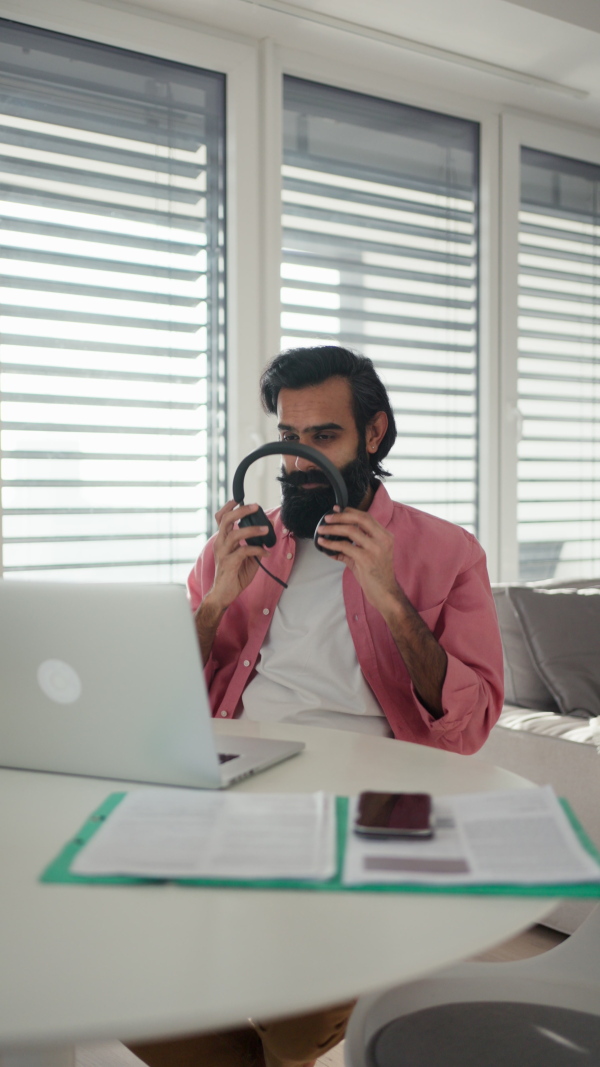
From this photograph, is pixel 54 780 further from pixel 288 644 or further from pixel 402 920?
pixel 288 644

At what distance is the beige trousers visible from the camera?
114cm

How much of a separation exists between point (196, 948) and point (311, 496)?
3.78 ft

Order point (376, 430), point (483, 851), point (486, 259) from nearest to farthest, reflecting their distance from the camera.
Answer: point (483, 851) → point (376, 430) → point (486, 259)

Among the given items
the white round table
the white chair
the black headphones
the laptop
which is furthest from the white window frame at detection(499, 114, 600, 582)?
the white round table

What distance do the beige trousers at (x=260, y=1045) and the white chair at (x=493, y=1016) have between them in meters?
0.14

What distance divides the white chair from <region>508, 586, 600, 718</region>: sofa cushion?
1399 millimetres

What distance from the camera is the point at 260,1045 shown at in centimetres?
123

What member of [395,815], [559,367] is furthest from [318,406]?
[559,367]

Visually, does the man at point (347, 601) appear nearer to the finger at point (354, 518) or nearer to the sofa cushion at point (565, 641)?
the finger at point (354, 518)

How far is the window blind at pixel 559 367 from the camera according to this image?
138 inches

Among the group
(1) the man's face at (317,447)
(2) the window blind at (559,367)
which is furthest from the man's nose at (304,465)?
(2) the window blind at (559,367)

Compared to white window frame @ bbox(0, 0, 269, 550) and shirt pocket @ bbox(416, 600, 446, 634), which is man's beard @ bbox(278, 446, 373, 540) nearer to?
shirt pocket @ bbox(416, 600, 446, 634)

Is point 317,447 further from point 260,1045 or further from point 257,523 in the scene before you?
point 260,1045

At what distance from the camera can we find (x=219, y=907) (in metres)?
0.72
